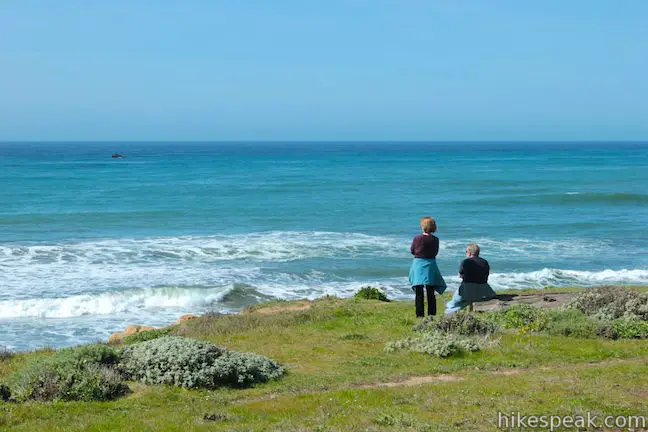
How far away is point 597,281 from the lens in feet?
85.0

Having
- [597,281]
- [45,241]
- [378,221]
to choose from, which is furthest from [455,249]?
[45,241]

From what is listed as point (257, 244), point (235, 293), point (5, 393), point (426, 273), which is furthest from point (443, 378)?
point (257, 244)

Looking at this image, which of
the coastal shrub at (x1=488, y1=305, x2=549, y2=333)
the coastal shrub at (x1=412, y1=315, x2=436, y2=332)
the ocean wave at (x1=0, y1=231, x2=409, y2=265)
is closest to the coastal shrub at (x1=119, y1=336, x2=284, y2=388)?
the coastal shrub at (x1=412, y1=315, x2=436, y2=332)

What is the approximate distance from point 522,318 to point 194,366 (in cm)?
603

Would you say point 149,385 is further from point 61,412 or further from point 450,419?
point 450,419

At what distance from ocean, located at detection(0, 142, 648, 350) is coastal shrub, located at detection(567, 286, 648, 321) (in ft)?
35.1

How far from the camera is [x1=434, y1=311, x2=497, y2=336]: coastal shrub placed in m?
11.9

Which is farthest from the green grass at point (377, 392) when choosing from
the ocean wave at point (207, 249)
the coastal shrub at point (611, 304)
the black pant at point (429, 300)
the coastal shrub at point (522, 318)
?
the ocean wave at point (207, 249)

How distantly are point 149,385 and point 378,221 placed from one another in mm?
34187

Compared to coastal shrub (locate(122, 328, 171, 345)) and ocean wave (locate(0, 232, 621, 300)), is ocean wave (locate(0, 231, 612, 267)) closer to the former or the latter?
ocean wave (locate(0, 232, 621, 300))

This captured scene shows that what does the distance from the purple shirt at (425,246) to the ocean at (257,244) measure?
976 cm

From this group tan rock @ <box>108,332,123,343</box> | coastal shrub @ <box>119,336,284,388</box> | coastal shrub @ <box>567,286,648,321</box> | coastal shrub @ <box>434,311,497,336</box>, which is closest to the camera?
coastal shrub @ <box>119,336,284,388</box>

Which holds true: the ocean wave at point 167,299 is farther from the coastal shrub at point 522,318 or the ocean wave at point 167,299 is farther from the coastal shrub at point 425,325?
the coastal shrub at point 522,318

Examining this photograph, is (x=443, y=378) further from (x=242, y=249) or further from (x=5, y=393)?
(x=242, y=249)
